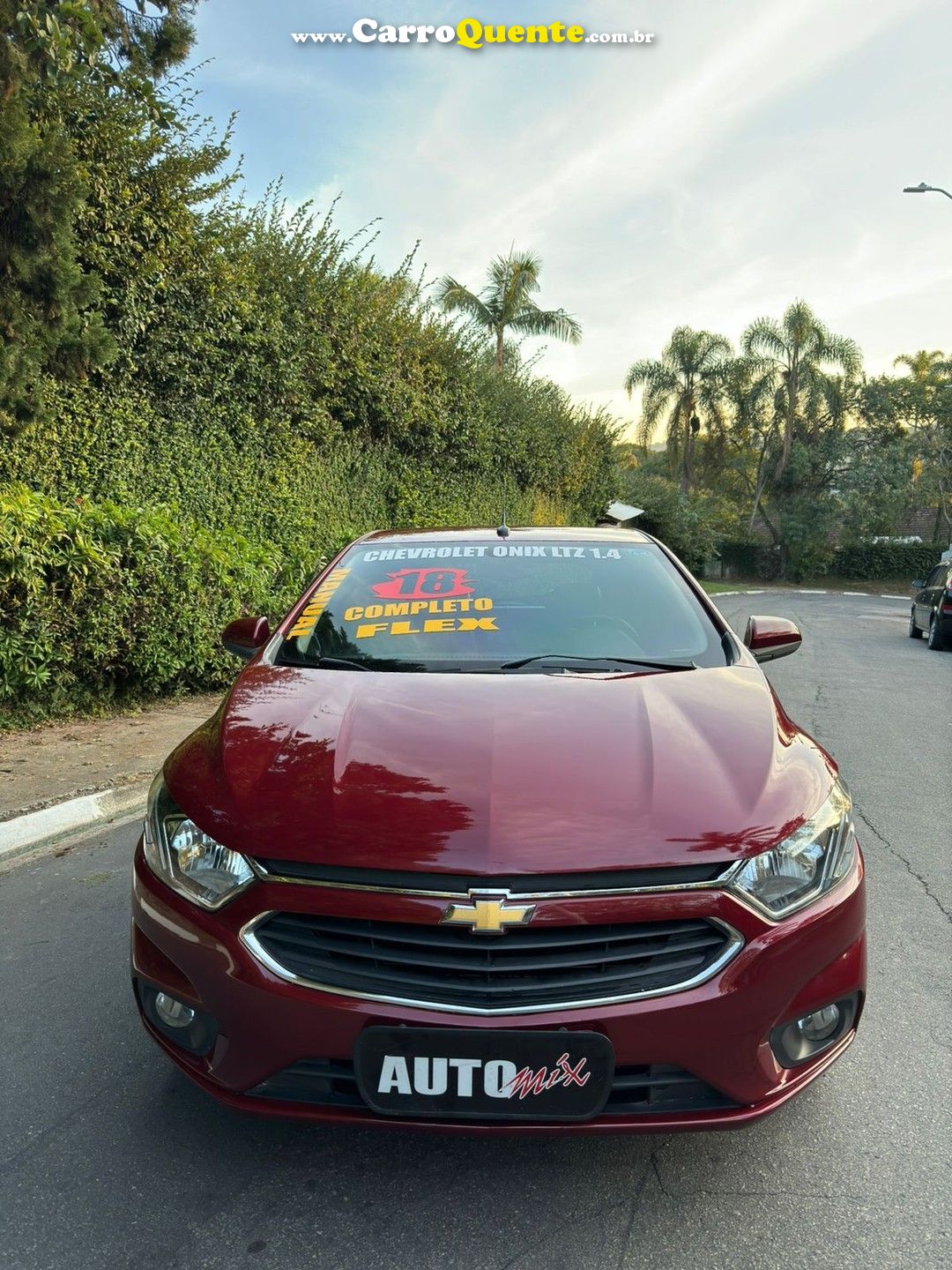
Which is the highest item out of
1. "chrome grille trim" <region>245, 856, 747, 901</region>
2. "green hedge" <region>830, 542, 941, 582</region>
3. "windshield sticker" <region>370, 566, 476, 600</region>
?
"windshield sticker" <region>370, 566, 476, 600</region>

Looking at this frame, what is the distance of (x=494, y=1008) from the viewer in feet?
6.57

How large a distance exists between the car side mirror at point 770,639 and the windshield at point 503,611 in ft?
1.02

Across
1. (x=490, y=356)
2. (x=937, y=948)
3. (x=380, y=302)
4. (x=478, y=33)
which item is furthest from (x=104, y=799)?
(x=490, y=356)

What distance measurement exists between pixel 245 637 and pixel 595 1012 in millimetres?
2224

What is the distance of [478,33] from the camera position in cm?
765

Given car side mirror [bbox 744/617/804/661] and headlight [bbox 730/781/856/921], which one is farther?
car side mirror [bbox 744/617/804/661]

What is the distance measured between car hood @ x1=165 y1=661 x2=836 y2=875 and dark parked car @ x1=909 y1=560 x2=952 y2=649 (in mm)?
13572

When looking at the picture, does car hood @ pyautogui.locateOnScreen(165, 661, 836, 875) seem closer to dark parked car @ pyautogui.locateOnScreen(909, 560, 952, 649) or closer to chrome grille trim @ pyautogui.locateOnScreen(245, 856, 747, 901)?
chrome grille trim @ pyautogui.locateOnScreen(245, 856, 747, 901)

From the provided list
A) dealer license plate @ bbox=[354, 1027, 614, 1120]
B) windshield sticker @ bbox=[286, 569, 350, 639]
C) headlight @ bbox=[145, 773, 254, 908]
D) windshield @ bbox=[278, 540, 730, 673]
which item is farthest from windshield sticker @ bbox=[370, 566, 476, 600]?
dealer license plate @ bbox=[354, 1027, 614, 1120]

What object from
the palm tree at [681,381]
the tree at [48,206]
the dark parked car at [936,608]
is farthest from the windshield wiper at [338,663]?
the palm tree at [681,381]

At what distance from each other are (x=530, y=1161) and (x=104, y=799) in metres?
3.67

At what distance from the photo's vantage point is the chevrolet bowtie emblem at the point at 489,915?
6.63 ft

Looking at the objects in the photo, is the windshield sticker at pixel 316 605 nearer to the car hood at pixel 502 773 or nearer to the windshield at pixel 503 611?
the windshield at pixel 503 611

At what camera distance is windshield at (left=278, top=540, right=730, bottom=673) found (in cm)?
329
